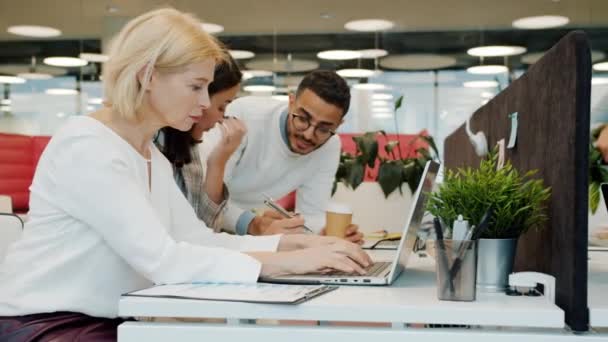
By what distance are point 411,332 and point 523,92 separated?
23.4 inches

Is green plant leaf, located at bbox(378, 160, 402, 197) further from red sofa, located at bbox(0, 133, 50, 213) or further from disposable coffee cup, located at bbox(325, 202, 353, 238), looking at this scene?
red sofa, located at bbox(0, 133, 50, 213)

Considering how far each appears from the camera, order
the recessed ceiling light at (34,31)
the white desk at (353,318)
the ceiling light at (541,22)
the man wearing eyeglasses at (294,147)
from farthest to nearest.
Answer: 1. the recessed ceiling light at (34,31)
2. the ceiling light at (541,22)
3. the man wearing eyeglasses at (294,147)
4. the white desk at (353,318)

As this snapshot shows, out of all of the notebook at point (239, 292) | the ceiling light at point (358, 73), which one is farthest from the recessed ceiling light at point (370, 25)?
the notebook at point (239, 292)

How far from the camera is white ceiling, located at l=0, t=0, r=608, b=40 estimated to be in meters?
7.65

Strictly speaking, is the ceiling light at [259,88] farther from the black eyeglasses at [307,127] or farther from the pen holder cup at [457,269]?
the pen holder cup at [457,269]

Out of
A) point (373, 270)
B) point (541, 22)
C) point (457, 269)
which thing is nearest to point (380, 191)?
point (373, 270)

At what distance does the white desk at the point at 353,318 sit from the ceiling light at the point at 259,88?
7.26 m

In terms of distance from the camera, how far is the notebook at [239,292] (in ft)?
3.00

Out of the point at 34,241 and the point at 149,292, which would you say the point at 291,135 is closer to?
the point at 34,241

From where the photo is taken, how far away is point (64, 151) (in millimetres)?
1200

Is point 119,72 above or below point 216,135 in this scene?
above

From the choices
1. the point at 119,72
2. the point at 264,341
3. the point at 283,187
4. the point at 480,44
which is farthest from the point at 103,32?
the point at 264,341

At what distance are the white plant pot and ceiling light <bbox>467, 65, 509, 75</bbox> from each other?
16.3 ft

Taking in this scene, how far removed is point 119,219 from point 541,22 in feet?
24.2
